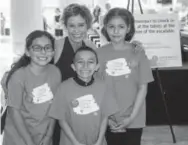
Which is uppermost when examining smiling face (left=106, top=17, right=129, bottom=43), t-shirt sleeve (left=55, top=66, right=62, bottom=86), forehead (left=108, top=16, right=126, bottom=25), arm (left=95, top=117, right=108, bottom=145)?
forehead (left=108, top=16, right=126, bottom=25)

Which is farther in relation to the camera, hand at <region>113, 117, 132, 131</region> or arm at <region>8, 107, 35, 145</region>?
hand at <region>113, 117, 132, 131</region>

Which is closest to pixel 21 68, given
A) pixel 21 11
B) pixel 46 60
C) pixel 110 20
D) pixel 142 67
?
pixel 46 60

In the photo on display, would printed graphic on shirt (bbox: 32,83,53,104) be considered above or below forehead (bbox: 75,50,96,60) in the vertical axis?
below

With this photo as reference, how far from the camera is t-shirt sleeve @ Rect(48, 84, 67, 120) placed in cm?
181

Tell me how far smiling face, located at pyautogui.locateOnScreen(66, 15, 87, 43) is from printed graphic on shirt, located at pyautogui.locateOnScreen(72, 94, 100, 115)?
0.38 metres

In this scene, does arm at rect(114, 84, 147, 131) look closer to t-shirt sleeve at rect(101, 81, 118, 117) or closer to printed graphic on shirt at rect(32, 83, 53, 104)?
t-shirt sleeve at rect(101, 81, 118, 117)

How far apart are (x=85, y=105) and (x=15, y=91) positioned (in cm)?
38

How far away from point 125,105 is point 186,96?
2.11 metres

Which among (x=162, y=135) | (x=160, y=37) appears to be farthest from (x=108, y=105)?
(x=162, y=135)

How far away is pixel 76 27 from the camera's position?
1.97 metres

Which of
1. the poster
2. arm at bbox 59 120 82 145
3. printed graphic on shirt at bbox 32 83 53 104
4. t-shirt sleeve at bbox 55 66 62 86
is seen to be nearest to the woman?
t-shirt sleeve at bbox 55 66 62 86

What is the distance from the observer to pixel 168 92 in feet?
12.6

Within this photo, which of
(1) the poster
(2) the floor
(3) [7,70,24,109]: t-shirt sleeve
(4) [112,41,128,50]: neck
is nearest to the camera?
(3) [7,70,24,109]: t-shirt sleeve

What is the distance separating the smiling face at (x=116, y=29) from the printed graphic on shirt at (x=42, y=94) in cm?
47
